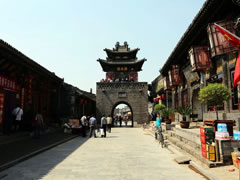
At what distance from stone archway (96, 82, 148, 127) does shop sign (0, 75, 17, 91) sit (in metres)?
16.0

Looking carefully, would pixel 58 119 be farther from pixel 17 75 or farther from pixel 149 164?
pixel 149 164

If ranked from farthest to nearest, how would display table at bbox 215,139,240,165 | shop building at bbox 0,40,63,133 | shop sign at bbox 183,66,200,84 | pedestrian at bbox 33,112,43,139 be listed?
shop sign at bbox 183,66,200,84, pedestrian at bbox 33,112,43,139, shop building at bbox 0,40,63,133, display table at bbox 215,139,240,165

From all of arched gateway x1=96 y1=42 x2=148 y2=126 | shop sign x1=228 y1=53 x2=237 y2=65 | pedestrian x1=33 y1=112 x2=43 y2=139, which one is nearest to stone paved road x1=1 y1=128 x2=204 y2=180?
shop sign x1=228 y1=53 x2=237 y2=65

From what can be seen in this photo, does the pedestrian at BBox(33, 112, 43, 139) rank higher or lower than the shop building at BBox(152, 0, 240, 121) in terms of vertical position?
lower

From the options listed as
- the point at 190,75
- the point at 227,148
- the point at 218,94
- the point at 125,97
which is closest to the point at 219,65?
the point at 218,94

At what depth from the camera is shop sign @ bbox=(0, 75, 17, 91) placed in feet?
30.0

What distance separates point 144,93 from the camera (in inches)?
1042

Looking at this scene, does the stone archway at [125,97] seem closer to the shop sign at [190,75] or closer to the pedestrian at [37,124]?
the shop sign at [190,75]

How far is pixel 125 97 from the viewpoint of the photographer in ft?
86.6

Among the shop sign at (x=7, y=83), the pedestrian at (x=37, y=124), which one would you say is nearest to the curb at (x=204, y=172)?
the pedestrian at (x=37, y=124)

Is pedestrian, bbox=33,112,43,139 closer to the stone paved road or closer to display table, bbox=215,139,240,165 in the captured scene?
the stone paved road

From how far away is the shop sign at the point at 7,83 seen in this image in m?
9.13

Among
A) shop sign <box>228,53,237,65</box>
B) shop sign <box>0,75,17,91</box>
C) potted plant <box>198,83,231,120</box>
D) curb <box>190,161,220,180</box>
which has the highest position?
shop sign <box>228,53,237,65</box>

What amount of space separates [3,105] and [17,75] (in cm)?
194
